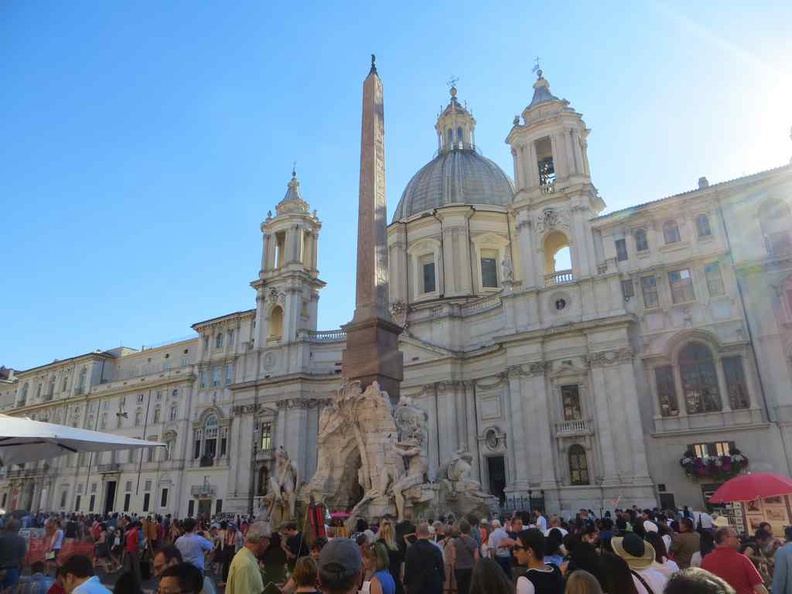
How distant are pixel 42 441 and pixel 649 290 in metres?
27.6

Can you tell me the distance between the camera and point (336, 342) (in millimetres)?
42562

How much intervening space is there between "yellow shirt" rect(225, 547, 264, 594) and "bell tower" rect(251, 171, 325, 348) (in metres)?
37.7

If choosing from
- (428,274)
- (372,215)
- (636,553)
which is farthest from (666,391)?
(636,553)

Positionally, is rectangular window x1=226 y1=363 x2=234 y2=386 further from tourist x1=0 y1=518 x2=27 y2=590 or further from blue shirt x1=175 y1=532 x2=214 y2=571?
blue shirt x1=175 y1=532 x2=214 y2=571

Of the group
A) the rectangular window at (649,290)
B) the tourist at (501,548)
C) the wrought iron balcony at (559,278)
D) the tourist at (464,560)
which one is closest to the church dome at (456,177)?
the wrought iron balcony at (559,278)

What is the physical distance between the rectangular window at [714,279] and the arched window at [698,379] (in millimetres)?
2742

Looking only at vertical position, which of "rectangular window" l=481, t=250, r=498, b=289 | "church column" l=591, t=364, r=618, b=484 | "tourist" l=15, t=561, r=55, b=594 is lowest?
"tourist" l=15, t=561, r=55, b=594

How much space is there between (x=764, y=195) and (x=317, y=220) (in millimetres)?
31589

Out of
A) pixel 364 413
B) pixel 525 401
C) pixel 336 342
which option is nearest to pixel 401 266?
pixel 336 342

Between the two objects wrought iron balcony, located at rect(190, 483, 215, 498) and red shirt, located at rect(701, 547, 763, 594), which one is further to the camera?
wrought iron balcony, located at rect(190, 483, 215, 498)

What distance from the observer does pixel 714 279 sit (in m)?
28.6

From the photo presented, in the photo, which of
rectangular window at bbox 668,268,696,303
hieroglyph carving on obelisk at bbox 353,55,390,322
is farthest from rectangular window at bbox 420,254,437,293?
hieroglyph carving on obelisk at bbox 353,55,390,322

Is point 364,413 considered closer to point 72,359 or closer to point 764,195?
point 764,195

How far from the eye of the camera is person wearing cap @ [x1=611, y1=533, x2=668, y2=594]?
4656mm
